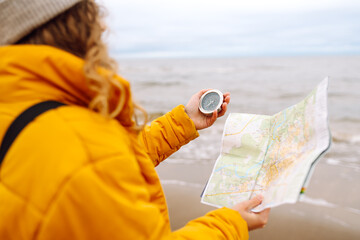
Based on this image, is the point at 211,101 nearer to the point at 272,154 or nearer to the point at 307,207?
the point at 272,154

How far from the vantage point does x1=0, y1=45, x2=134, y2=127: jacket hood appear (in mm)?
940

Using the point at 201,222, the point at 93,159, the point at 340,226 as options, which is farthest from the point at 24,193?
the point at 340,226

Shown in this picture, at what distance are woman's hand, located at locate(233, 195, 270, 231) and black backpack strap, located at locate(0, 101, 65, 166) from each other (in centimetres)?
93

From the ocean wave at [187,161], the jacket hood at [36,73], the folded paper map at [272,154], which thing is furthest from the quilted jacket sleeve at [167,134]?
the ocean wave at [187,161]

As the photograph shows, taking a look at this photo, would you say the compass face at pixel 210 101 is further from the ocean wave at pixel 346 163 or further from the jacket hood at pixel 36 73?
the ocean wave at pixel 346 163

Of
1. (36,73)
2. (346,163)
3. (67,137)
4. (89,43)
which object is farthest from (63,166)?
(346,163)

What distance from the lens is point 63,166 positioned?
86 centimetres

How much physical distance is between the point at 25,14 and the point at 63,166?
0.54 m

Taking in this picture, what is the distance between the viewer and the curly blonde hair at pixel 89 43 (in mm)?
963

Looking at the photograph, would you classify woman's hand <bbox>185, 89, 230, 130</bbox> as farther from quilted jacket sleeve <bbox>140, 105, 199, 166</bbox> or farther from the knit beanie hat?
the knit beanie hat

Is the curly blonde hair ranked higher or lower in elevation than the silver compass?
higher

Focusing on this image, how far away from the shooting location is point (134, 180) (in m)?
1.00

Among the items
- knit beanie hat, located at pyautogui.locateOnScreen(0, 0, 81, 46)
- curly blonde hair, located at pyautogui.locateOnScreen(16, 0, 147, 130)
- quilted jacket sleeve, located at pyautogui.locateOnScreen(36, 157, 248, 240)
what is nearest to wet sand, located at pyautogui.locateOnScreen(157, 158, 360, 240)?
quilted jacket sleeve, located at pyautogui.locateOnScreen(36, 157, 248, 240)

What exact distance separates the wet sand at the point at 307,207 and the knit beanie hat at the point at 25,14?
8.49 feet
